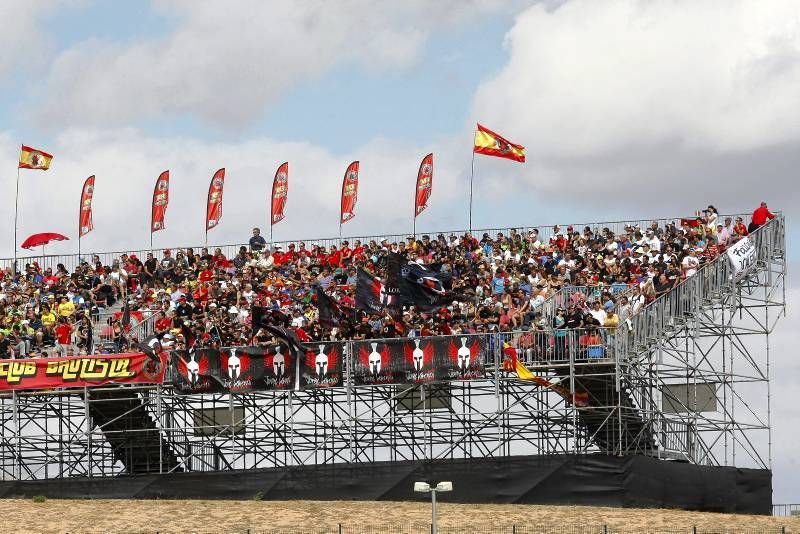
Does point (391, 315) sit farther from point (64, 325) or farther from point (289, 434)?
point (64, 325)

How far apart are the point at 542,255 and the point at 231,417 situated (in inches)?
390

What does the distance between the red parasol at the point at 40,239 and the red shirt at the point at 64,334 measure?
41.5ft

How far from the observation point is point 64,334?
54.4 m

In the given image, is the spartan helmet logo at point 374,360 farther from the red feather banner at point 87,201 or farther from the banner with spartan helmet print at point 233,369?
the red feather banner at point 87,201

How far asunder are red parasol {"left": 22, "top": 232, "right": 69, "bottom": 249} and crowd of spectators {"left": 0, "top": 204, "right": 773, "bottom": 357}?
6.10 meters

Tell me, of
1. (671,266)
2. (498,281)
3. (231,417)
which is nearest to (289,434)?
(231,417)

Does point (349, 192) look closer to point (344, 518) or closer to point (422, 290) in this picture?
point (422, 290)

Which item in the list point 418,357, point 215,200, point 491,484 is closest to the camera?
point 491,484

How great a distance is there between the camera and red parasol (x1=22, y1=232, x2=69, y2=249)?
66.9m

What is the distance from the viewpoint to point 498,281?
54062 millimetres

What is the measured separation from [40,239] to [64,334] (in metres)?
13.7

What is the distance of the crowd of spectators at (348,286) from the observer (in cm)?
5166

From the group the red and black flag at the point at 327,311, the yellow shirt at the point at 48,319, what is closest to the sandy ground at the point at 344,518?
the red and black flag at the point at 327,311

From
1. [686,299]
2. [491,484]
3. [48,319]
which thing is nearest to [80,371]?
[48,319]
